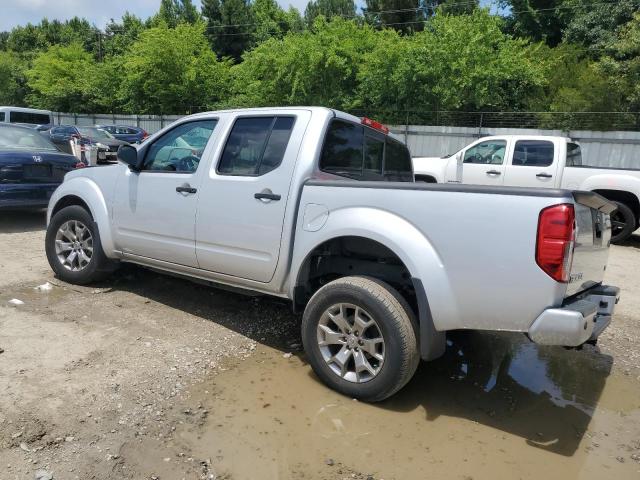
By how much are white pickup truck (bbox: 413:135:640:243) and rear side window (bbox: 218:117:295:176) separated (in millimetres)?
6921

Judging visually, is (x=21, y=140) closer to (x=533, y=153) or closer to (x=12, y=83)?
(x=533, y=153)

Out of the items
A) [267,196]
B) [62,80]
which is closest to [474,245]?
[267,196]

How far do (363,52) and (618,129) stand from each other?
1187 cm

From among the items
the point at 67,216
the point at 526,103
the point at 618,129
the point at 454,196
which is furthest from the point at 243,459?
the point at 526,103

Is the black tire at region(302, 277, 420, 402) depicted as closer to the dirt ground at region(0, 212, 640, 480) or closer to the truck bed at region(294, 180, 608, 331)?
the dirt ground at region(0, 212, 640, 480)

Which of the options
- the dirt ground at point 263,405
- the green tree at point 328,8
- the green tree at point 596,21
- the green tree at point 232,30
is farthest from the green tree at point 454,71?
the green tree at point 232,30

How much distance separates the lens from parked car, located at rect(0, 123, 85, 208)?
768cm

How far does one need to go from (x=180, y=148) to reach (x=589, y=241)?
340 centimetres

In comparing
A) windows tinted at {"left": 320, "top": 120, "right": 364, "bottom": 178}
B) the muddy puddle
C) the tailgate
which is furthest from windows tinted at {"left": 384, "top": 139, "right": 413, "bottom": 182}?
the tailgate

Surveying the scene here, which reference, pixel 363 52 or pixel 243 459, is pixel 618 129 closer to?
pixel 363 52

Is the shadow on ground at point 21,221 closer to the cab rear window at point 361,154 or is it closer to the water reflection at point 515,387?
the cab rear window at point 361,154

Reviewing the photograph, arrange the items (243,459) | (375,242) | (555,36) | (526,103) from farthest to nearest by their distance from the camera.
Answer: (555,36), (526,103), (375,242), (243,459)

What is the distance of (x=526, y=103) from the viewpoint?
77.4 feet

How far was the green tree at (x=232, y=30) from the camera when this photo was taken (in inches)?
1873
